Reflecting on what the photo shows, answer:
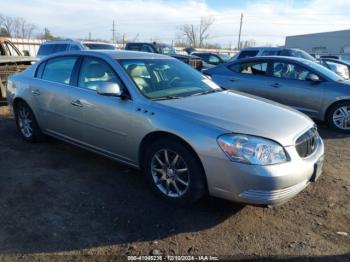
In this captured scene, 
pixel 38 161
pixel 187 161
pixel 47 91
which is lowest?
pixel 38 161

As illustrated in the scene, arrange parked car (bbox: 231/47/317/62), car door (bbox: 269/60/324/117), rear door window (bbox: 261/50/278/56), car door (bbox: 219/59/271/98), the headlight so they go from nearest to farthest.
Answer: the headlight, car door (bbox: 269/60/324/117), car door (bbox: 219/59/271/98), parked car (bbox: 231/47/317/62), rear door window (bbox: 261/50/278/56)

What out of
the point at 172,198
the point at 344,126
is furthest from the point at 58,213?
the point at 344,126

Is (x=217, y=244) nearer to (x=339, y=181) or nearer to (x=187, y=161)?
(x=187, y=161)

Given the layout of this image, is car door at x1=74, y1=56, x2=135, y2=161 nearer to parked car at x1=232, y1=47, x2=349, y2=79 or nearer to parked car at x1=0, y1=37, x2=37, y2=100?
parked car at x1=0, y1=37, x2=37, y2=100

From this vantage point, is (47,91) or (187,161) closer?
(187,161)

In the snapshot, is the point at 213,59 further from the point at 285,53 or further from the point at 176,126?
the point at 176,126

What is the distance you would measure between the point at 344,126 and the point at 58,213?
5937mm

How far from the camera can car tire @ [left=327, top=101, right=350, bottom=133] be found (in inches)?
277

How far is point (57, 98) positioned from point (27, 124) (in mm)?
1224

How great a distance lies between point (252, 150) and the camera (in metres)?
3.09

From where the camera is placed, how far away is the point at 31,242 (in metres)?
2.99

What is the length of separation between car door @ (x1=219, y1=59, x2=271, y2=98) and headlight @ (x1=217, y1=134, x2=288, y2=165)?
4907 mm

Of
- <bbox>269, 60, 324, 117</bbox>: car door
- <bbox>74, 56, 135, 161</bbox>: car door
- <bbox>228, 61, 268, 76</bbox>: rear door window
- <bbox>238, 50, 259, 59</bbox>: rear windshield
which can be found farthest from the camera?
<bbox>238, 50, 259, 59</bbox>: rear windshield

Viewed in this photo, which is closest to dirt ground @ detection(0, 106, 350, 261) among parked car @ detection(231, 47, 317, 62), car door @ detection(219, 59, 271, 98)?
car door @ detection(219, 59, 271, 98)
